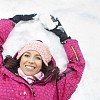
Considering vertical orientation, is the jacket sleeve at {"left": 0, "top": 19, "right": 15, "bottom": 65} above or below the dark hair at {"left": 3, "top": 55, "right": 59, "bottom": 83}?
above

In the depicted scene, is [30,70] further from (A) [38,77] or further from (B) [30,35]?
(B) [30,35]

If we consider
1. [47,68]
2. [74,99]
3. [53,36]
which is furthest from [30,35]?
[74,99]

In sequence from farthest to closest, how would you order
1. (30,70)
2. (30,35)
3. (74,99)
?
1. (30,35)
2. (74,99)
3. (30,70)

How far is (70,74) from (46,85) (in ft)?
0.57

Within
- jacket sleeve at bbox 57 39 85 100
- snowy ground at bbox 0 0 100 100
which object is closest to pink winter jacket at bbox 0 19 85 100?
jacket sleeve at bbox 57 39 85 100

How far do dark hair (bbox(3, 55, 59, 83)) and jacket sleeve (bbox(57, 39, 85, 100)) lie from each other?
0.24 ft

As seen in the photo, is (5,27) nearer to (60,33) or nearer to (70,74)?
(60,33)

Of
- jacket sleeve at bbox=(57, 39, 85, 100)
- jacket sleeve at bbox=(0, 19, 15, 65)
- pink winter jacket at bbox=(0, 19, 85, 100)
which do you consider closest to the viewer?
pink winter jacket at bbox=(0, 19, 85, 100)

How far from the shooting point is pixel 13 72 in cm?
215

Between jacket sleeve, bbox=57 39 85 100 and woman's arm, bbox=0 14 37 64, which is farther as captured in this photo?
woman's arm, bbox=0 14 37 64

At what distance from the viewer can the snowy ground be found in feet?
8.17

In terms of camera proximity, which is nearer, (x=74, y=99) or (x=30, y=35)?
(x=74, y=99)

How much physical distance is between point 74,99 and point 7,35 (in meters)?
0.60

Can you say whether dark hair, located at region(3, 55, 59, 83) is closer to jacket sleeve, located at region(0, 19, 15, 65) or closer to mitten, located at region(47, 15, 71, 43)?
jacket sleeve, located at region(0, 19, 15, 65)
